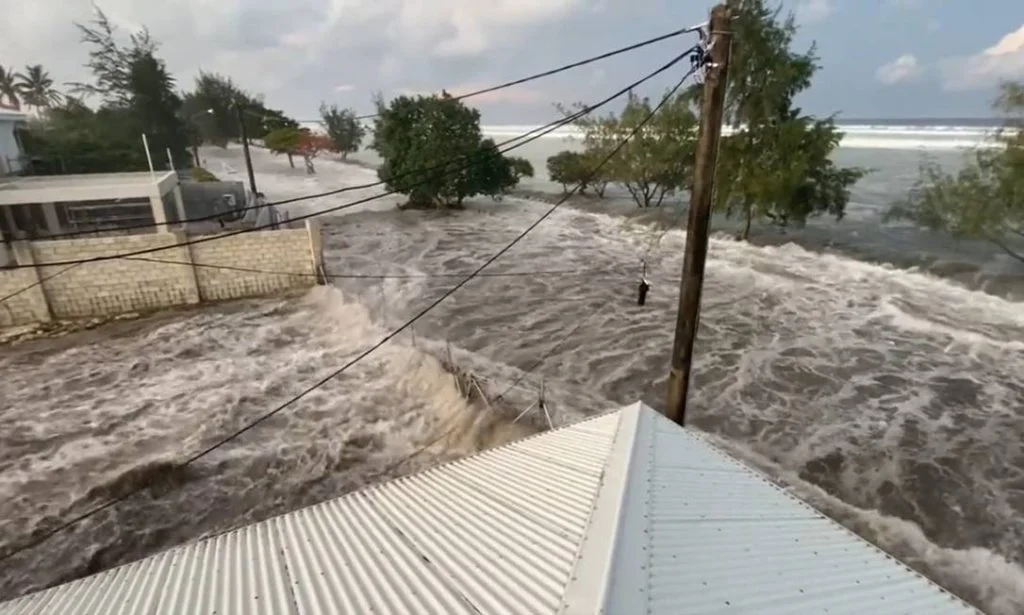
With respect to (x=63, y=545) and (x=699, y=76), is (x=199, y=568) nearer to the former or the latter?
(x=63, y=545)

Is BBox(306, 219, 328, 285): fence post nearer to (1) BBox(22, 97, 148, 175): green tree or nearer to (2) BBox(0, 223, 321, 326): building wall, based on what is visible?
(2) BBox(0, 223, 321, 326): building wall

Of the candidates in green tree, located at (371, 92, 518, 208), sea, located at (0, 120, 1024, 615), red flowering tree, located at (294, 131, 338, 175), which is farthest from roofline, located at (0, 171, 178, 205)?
red flowering tree, located at (294, 131, 338, 175)

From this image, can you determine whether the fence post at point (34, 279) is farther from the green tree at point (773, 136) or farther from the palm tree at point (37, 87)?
the palm tree at point (37, 87)

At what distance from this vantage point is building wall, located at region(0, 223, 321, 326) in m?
13.7

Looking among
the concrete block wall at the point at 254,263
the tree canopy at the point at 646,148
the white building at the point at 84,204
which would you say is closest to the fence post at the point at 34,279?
the white building at the point at 84,204

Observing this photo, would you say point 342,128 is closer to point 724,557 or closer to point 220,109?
point 220,109

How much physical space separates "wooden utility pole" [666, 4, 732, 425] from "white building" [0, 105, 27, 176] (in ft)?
89.3

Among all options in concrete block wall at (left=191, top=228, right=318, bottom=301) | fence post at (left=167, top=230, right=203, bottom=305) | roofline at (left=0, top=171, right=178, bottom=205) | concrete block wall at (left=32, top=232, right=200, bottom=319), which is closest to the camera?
concrete block wall at (left=32, top=232, right=200, bottom=319)

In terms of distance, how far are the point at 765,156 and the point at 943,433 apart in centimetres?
1371

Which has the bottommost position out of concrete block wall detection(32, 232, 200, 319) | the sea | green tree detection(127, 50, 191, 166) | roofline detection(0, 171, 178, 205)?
the sea

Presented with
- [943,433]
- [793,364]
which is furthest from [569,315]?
[943,433]

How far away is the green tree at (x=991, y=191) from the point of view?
15453mm

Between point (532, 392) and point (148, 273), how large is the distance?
11.6 metres

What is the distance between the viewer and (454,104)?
3070cm
